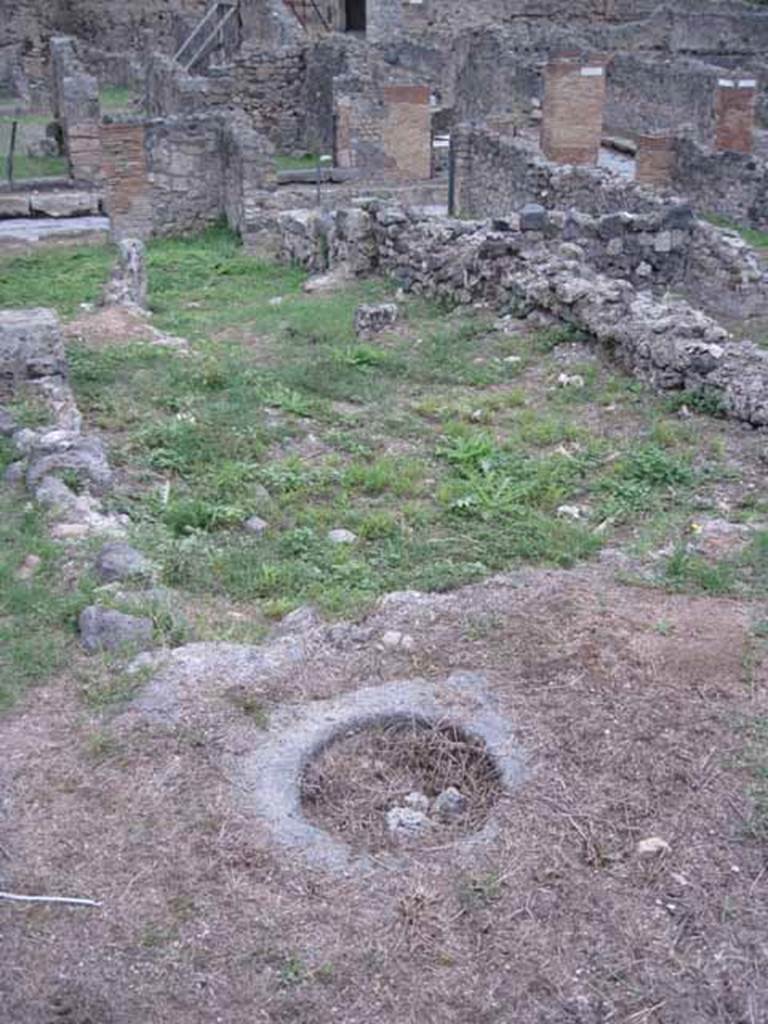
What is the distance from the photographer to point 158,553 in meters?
6.26

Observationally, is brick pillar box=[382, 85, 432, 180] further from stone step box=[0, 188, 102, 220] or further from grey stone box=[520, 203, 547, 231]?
grey stone box=[520, 203, 547, 231]

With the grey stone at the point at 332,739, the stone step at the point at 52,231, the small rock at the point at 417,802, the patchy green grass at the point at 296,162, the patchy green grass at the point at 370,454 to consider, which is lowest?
the stone step at the point at 52,231

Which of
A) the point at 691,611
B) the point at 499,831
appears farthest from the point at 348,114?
the point at 499,831

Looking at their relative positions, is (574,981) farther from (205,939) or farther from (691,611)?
(691,611)

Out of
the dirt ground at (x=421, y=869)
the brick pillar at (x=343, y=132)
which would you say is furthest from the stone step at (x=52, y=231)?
the dirt ground at (x=421, y=869)

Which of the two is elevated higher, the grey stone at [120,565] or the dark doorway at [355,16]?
the dark doorway at [355,16]

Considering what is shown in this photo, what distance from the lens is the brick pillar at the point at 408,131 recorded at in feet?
63.3

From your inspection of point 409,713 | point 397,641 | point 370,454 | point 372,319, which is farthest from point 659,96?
point 409,713

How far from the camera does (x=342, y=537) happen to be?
6.68 m

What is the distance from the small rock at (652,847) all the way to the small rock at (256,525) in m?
3.26

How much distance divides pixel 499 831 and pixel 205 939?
1050 millimetres

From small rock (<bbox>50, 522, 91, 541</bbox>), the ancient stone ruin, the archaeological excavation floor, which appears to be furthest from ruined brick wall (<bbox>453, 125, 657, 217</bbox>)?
small rock (<bbox>50, 522, 91, 541</bbox>)

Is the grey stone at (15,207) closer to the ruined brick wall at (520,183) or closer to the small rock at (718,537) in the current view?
the ruined brick wall at (520,183)

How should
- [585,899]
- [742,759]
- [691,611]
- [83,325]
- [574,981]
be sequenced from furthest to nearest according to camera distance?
[83,325], [691,611], [742,759], [585,899], [574,981]
